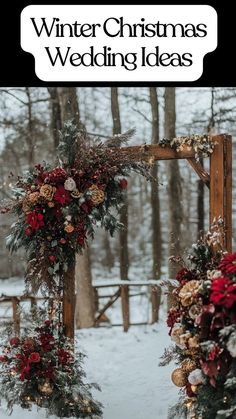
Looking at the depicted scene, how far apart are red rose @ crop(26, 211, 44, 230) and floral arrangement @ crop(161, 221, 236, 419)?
1.36m

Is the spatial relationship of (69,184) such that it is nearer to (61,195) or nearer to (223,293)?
(61,195)

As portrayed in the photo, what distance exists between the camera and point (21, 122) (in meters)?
10.4

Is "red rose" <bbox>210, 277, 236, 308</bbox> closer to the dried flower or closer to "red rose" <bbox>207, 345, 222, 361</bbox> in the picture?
"red rose" <bbox>207, 345, 222, 361</bbox>

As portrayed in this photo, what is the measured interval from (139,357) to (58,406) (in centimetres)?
246

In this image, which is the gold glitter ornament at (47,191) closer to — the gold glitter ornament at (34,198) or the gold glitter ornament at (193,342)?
the gold glitter ornament at (34,198)

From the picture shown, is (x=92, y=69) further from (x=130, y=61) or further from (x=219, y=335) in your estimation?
(x=219, y=335)

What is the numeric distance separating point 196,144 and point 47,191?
141 centimetres

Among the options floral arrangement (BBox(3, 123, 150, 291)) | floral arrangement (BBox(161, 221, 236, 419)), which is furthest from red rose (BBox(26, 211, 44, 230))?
floral arrangement (BBox(161, 221, 236, 419))

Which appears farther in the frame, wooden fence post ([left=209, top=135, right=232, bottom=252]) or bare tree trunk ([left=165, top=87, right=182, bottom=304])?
bare tree trunk ([left=165, top=87, right=182, bottom=304])

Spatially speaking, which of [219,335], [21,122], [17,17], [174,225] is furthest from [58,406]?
[21,122]

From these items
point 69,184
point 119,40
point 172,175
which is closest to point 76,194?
point 69,184

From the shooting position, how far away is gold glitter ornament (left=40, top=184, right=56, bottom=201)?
14.0 feet

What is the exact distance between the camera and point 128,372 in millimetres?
5848

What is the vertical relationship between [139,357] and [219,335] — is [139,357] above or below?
below
